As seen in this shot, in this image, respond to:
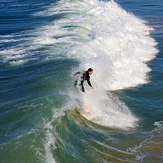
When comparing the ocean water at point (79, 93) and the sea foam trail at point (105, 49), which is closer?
the ocean water at point (79, 93)

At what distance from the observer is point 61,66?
1709 cm

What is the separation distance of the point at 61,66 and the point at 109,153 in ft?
24.2

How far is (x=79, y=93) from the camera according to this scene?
46.9 feet

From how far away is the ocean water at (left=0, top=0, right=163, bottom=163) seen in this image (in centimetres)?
1042

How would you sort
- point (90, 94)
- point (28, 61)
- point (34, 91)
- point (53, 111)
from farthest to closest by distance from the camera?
point (28, 61), point (90, 94), point (34, 91), point (53, 111)

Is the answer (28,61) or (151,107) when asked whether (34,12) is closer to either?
(28,61)

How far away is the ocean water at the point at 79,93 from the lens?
10.4 meters

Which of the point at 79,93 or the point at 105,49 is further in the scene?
the point at 105,49

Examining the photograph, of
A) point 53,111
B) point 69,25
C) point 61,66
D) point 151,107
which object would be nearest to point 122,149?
point 53,111

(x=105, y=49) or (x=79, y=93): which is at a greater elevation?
(x=79, y=93)

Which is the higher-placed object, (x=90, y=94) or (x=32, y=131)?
(x=32, y=131)

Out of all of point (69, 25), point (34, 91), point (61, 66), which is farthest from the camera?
point (69, 25)

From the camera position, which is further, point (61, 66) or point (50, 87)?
point (61, 66)

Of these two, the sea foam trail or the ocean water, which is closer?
the ocean water
